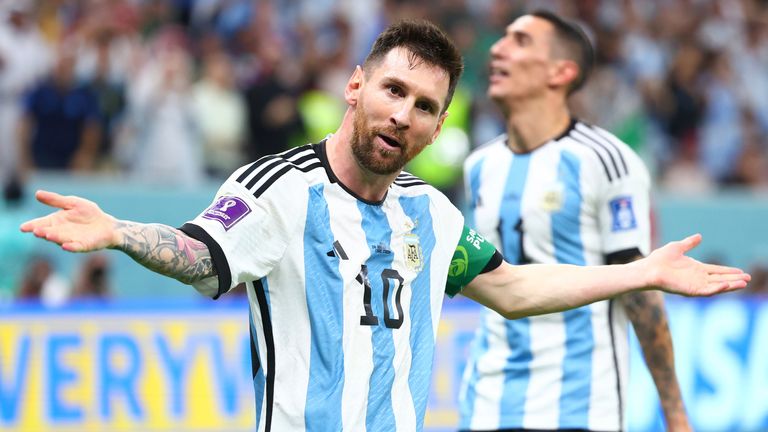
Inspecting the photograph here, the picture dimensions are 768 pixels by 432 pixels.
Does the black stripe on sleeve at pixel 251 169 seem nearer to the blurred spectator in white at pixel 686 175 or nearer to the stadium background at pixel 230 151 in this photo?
the stadium background at pixel 230 151

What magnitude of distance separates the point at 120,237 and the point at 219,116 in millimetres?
9410

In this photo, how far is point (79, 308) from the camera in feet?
33.7

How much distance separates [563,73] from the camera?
6789 mm

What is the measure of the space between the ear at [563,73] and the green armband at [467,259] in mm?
2190

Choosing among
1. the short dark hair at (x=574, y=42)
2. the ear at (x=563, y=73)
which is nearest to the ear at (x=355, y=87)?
the ear at (x=563, y=73)

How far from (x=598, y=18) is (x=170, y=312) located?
808 cm

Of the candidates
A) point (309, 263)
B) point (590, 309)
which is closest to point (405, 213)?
point (309, 263)

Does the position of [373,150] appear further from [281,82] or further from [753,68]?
[753,68]

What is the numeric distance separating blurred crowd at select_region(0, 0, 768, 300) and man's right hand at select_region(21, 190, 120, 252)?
862 centimetres

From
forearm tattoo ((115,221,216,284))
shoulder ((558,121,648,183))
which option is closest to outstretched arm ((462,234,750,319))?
forearm tattoo ((115,221,216,284))

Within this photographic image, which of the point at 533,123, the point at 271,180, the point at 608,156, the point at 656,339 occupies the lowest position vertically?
the point at 656,339

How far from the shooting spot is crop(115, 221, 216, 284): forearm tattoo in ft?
12.3

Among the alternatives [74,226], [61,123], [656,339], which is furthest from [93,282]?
[74,226]

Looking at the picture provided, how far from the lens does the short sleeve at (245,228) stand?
13.0 feet
